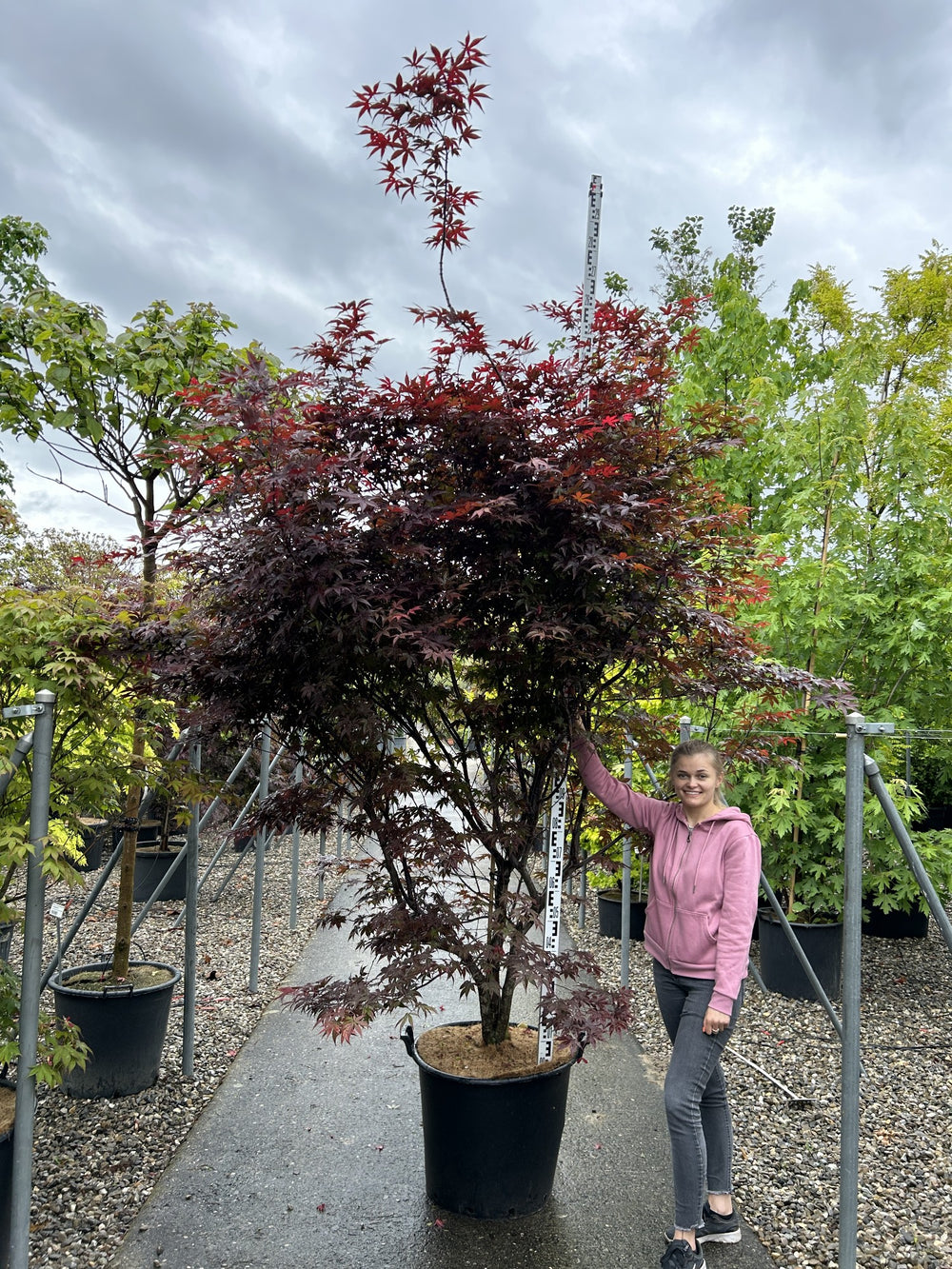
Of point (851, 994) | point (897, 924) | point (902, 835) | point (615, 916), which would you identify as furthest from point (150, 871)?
point (902, 835)

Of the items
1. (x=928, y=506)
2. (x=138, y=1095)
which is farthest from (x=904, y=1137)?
(x=928, y=506)

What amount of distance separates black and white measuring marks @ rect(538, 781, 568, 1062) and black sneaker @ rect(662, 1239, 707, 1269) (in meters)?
0.68

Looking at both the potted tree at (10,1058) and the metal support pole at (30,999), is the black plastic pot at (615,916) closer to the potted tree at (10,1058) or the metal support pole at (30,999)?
the potted tree at (10,1058)

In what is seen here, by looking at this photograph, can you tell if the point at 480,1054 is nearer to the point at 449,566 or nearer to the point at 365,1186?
the point at 365,1186

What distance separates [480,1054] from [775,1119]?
1599 mm

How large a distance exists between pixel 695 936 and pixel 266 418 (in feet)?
6.87

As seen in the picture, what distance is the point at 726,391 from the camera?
26.0ft

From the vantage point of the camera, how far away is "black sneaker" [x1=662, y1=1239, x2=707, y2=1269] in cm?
269

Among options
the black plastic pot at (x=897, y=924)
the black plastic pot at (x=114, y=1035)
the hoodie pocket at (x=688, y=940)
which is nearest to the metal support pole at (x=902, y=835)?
the hoodie pocket at (x=688, y=940)

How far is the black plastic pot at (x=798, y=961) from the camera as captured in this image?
18.4 ft

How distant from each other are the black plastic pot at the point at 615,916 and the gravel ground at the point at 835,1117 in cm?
57

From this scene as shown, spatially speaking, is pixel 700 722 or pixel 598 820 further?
pixel 700 722

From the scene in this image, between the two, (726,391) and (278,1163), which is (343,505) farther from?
(726,391)

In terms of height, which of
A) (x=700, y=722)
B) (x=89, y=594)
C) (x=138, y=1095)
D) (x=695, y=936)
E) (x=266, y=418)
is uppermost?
(x=266, y=418)
